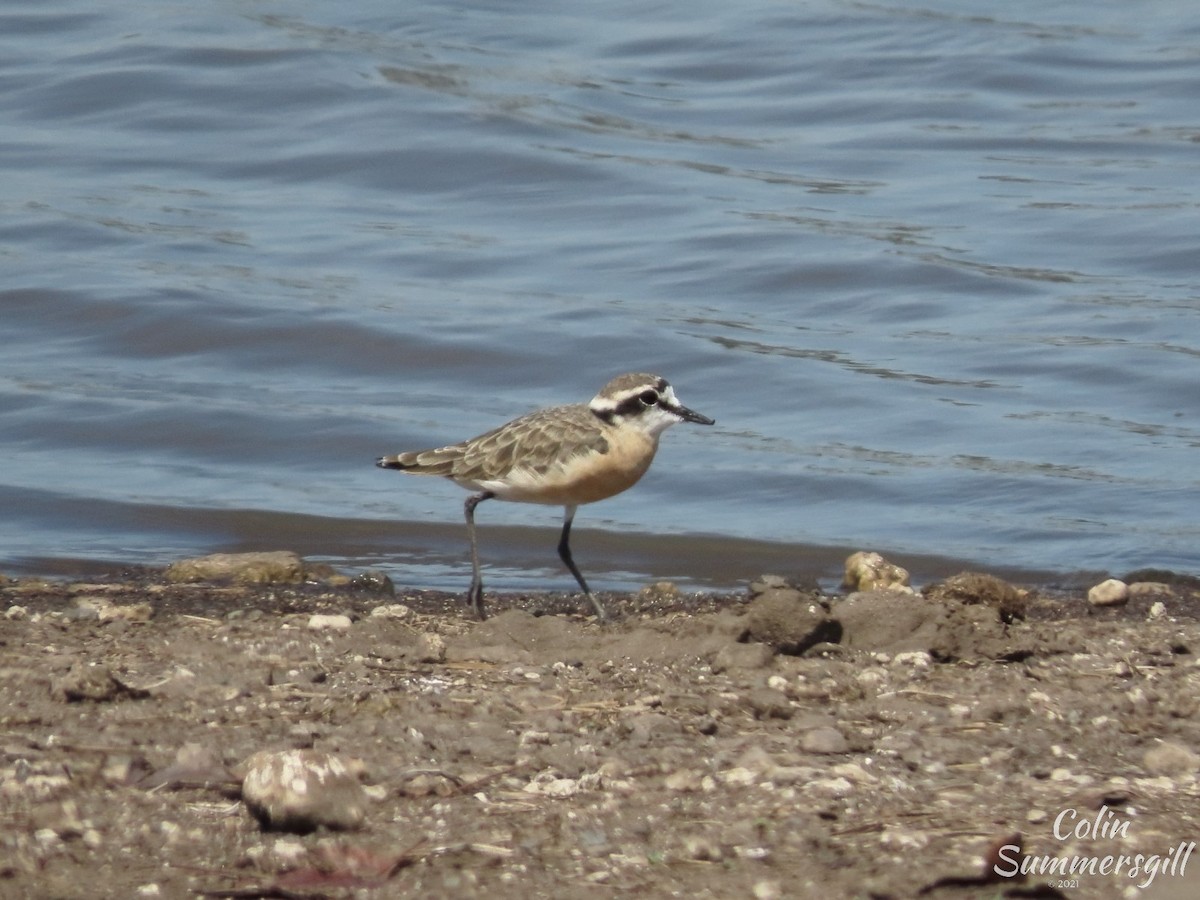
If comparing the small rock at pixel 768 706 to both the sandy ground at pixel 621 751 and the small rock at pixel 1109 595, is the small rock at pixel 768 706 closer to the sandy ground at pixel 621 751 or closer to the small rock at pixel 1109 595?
the sandy ground at pixel 621 751

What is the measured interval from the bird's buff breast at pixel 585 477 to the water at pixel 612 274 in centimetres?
145

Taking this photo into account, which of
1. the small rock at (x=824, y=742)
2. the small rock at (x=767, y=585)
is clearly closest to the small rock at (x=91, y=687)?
the small rock at (x=824, y=742)

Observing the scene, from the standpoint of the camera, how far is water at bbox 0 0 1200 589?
1106cm

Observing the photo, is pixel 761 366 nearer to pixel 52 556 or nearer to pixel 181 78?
pixel 52 556

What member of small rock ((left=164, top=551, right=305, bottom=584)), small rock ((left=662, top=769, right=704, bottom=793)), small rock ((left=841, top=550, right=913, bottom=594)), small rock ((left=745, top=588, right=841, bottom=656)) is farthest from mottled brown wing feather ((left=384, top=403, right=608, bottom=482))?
small rock ((left=662, top=769, right=704, bottom=793))

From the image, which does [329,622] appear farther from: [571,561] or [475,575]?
[571,561]

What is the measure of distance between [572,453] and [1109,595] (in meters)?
2.52

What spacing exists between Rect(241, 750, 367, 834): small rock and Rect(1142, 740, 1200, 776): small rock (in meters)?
2.30

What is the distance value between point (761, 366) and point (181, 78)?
1012 centimetres

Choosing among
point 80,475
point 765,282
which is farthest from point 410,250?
point 80,475

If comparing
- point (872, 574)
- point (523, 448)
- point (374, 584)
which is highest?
point (523, 448)

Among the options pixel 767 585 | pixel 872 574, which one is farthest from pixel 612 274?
pixel 767 585

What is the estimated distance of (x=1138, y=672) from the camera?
6.62 m

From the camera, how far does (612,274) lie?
15.7 m
